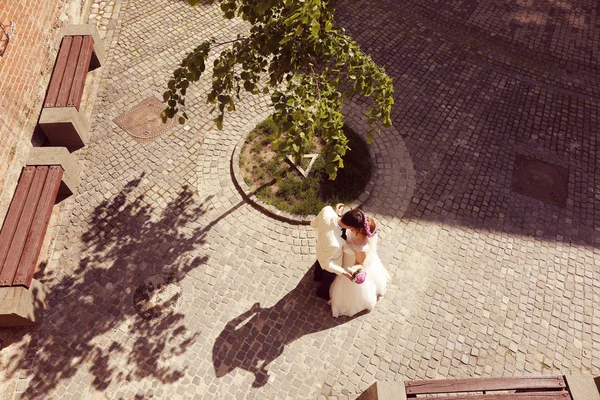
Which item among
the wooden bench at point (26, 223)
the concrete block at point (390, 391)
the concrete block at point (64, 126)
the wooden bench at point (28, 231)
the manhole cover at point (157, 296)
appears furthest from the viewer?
the concrete block at point (64, 126)

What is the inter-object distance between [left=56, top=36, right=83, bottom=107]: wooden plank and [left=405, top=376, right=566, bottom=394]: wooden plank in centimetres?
857

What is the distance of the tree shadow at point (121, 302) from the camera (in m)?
6.41

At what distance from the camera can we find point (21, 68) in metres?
8.16

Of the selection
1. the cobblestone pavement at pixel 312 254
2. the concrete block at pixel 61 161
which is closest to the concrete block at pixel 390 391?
the cobblestone pavement at pixel 312 254

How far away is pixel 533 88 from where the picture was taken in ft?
34.4

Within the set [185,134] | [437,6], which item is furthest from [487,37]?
[185,134]

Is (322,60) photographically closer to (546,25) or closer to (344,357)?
(344,357)

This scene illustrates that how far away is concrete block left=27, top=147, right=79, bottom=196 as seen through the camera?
7.74 m

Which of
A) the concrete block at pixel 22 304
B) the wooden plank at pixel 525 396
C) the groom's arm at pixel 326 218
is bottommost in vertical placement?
the concrete block at pixel 22 304

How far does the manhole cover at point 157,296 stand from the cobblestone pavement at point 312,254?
6 centimetres

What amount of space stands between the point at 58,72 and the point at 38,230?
403cm

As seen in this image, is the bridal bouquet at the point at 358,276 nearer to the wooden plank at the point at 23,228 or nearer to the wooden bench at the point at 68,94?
the wooden plank at the point at 23,228

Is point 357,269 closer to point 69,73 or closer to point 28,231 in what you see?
point 28,231

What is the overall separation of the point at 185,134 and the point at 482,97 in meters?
7.47
